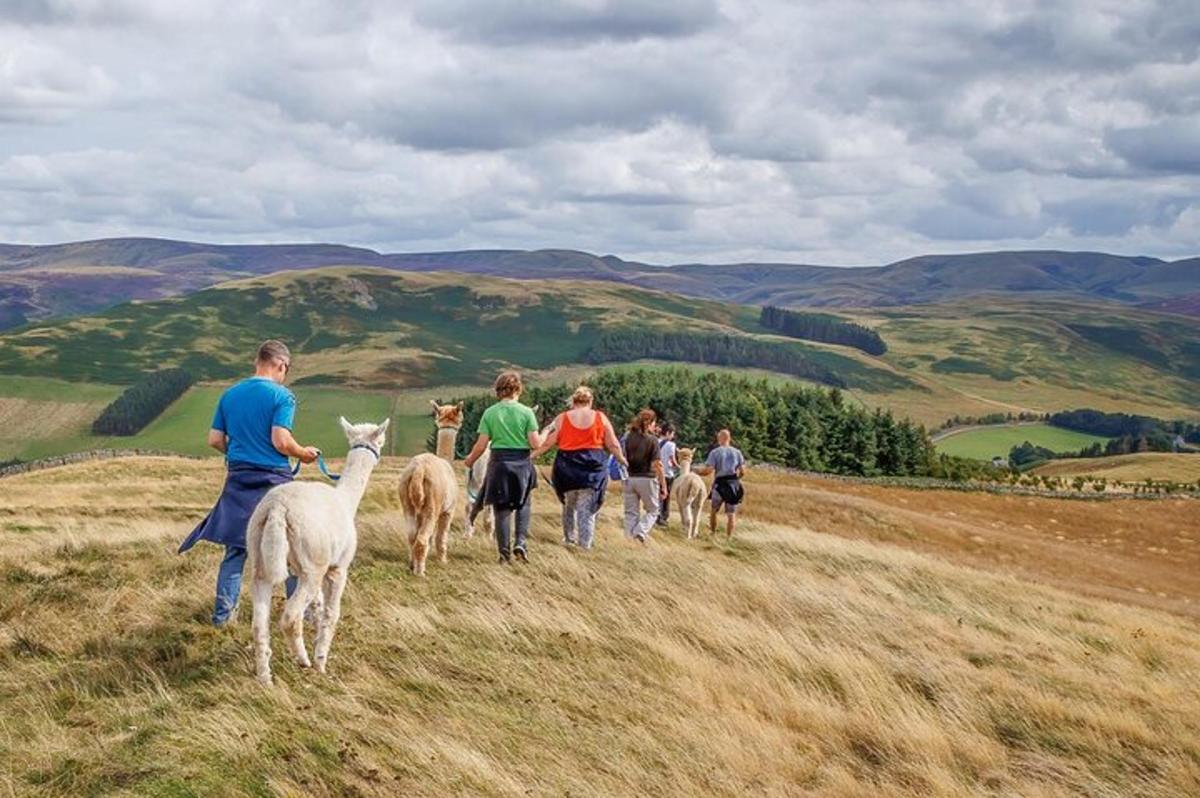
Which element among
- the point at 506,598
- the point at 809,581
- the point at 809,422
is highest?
the point at 506,598

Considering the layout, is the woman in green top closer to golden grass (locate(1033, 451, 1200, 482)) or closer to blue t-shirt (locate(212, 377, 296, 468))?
blue t-shirt (locate(212, 377, 296, 468))

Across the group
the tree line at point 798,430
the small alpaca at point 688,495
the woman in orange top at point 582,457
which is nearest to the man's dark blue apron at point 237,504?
the woman in orange top at point 582,457

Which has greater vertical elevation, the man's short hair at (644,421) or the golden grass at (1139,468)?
the man's short hair at (644,421)

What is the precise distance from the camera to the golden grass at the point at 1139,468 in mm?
92188

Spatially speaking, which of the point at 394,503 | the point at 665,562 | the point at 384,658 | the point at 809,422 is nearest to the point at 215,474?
the point at 394,503

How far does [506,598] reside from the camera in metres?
10.7

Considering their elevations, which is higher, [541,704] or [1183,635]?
[541,704]

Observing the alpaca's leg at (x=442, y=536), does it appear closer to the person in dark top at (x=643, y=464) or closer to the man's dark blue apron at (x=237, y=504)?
the man's dark blue apron at (x=237, y=504)

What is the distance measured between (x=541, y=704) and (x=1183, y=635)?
1550cm

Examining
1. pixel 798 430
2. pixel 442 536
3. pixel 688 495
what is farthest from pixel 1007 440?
pixel 442 536

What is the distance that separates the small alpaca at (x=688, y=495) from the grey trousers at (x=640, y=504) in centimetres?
227

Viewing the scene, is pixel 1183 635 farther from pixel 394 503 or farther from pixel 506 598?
pixel 394 503

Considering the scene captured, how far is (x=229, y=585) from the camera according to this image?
8867mm

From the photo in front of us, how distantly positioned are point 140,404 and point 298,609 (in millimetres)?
153906
